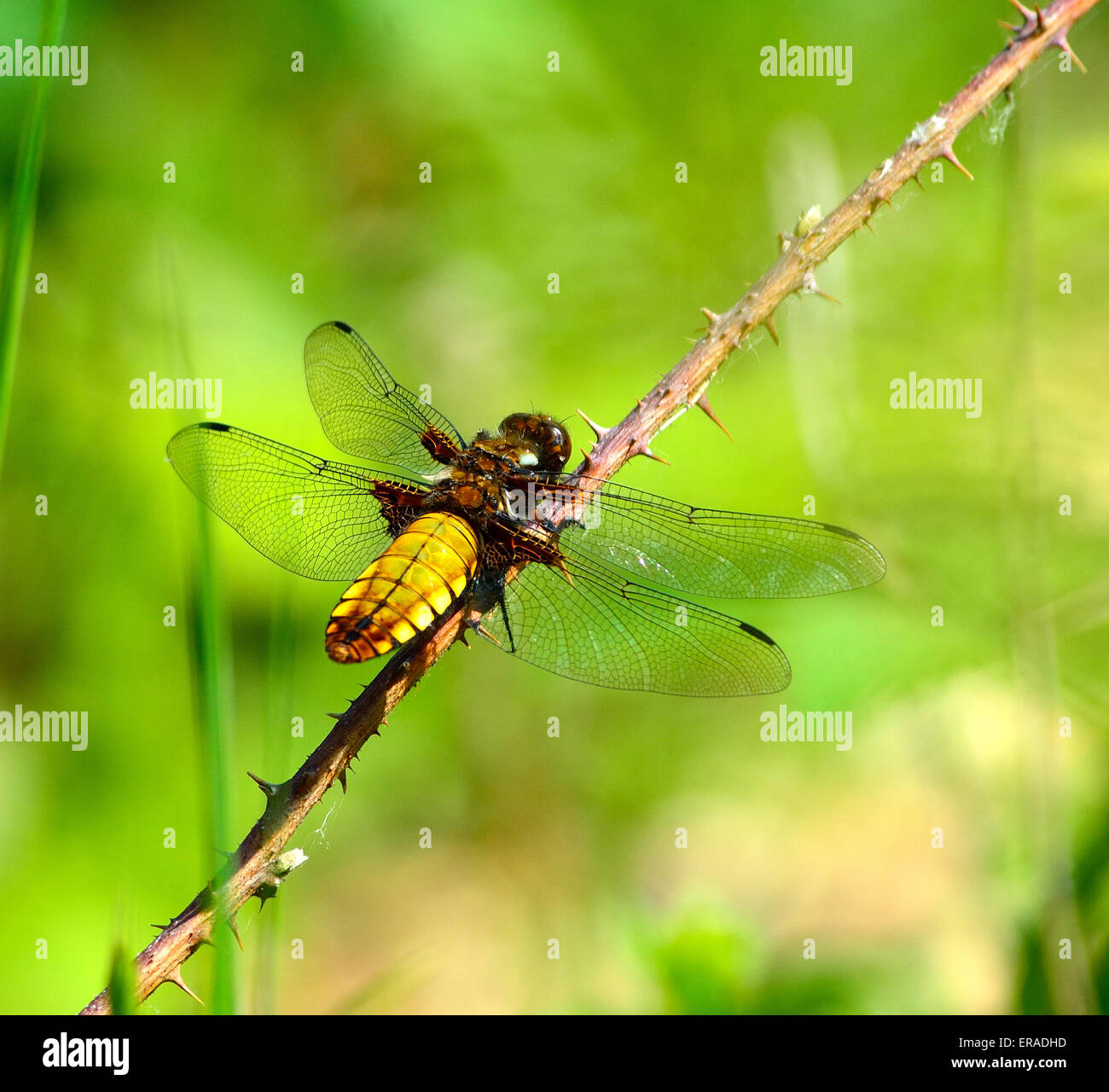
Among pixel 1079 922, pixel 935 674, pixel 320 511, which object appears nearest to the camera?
pixel 1079 922

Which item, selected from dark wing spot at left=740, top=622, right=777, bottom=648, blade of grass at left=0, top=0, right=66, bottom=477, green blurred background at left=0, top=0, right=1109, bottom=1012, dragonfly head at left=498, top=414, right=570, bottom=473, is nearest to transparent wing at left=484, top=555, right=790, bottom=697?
dark wing spot at left=740, top=622, right=777, bottom=648

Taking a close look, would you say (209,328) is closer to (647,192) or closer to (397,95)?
(397,95)

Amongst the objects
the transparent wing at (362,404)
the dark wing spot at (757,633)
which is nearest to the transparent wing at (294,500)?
the transparent wing at (362,404)

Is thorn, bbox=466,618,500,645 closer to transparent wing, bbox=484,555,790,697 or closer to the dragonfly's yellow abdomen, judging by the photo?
the dragonfly's yellow abdomen

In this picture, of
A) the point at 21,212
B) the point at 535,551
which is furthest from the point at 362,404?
the point at 21,212

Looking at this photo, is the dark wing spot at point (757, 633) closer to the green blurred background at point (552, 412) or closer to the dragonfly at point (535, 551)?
the dragonfly at point (535, 551)
